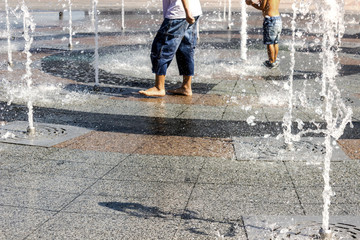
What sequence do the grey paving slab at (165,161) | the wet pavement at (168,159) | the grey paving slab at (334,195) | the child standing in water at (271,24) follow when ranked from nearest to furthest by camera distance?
1. the wet pavement at (168,159)
2. the grey paving slab at (334,195)
3. the grey paving slab at (165,161)
4. the child standing in water at (271,24)

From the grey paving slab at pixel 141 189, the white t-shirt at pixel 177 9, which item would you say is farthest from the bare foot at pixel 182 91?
the grey paving slab at pixel 141 189

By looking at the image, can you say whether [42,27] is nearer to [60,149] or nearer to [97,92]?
[97,92]

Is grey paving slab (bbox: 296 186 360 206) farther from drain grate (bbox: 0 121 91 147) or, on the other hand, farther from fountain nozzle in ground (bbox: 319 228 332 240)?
drain grate (bbox: 0 121 91 147)

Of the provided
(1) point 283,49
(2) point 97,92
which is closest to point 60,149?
(2) point 97,92

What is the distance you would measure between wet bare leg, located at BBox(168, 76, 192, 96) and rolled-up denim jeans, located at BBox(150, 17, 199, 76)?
10 centimetres

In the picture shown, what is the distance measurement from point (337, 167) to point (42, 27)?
46.3 ft

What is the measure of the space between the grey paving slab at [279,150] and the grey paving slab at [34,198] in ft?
5.40

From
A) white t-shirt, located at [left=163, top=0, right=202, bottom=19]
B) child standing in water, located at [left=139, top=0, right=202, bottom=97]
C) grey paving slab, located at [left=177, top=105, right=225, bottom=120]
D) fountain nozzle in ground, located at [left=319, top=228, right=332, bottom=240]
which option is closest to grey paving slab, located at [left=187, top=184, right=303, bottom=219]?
fountain nozzle in ground, located at [left=319, top=228, right=332, bottom=240]

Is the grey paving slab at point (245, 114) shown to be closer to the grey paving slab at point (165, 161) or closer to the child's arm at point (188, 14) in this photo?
the child's arm at point (188, 14)

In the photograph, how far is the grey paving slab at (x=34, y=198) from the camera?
3.91m

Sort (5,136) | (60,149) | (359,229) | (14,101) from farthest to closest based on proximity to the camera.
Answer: (14,101)
(5,136)
(60,149)
(359,229)

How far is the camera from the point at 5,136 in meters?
5.58

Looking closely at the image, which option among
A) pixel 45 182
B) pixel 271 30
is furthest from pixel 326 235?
pixel 271 30

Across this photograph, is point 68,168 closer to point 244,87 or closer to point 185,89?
point 185,89
